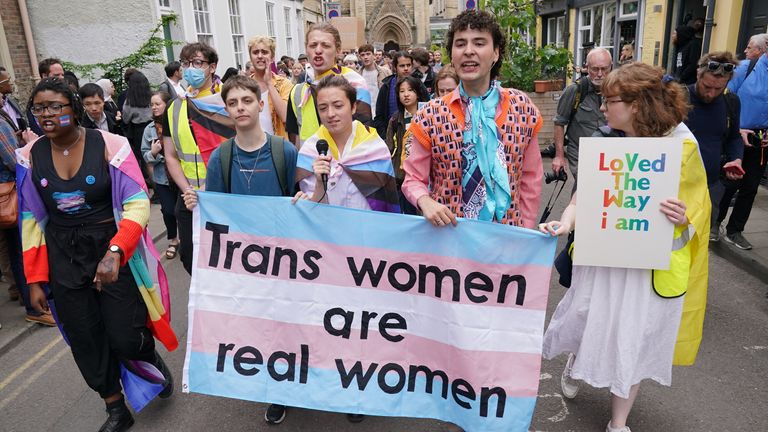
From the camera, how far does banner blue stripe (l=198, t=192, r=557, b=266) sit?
258cm

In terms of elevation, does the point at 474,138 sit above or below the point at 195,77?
below

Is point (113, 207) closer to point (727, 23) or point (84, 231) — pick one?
point (84, 231)

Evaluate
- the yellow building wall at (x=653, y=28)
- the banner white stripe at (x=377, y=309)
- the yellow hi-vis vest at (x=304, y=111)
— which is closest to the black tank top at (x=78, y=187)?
the banner white stripe at (x=377, y=309)

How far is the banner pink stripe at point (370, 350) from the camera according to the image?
2627 mm

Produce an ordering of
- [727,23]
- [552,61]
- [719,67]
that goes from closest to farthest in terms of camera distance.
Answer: [719,67], [727,23], [552,61]

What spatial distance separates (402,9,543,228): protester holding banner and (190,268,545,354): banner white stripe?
459 mm

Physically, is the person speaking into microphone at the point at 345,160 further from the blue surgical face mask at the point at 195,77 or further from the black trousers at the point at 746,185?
the black trousers at the point at 746,185

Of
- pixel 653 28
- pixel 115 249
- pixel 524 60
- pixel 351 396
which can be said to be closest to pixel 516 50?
pixel 524 60

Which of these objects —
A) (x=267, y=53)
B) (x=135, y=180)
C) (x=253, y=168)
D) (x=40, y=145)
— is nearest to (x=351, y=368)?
(x=253, y=168)

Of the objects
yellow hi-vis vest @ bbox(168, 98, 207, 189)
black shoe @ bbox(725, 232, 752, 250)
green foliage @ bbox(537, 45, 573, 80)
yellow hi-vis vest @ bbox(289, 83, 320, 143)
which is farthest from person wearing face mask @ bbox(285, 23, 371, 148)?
green foliage @ bbox(537, 45, 573, 80)

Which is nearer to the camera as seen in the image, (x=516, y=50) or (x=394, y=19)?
(x=516, y=50)

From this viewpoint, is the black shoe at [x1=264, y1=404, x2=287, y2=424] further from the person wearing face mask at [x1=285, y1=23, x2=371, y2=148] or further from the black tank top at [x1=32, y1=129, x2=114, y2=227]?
the person wearing face mask at [x1=285, y1=23, x2=371, y2=148]

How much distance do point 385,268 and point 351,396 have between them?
0.69 metres

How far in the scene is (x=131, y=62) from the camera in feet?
38.5
